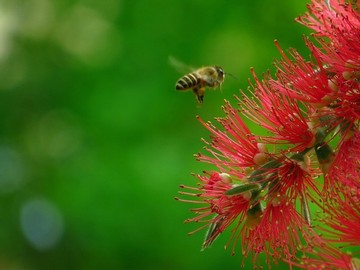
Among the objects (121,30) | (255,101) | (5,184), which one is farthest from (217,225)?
(5,184)

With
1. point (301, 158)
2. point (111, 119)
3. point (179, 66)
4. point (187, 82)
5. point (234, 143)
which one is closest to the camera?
point (301, 158)

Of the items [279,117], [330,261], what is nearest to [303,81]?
[279,117]

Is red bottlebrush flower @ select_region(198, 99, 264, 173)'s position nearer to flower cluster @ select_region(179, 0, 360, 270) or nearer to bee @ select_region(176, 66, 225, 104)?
flower cluster @ select_region(179, 0, 360, 270)

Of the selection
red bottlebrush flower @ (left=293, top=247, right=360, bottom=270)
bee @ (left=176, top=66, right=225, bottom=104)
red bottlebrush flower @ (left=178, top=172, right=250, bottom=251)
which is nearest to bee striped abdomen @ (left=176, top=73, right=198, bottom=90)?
bee @ (left=176, top=66, right=225, bottom=104)

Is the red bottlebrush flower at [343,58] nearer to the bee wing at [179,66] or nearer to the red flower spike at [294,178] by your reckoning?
the red flower spike at [294,178]

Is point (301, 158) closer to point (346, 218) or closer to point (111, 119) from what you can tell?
point (346, 218)
